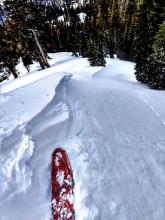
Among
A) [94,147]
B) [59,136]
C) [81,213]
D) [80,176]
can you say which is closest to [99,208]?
[81,213]

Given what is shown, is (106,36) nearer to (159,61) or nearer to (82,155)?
(159,61)

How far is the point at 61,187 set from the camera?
5.55 meters

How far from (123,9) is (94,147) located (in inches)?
1979

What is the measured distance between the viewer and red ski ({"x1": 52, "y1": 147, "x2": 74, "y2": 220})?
5102mm

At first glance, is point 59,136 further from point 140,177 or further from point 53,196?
point 140,177

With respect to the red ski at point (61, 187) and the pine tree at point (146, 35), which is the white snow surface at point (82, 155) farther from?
the pine tree at point (146, 35)

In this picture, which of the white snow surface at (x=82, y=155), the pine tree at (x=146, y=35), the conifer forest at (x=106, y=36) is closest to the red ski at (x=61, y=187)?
the white snow surface at (x=82, y=155)

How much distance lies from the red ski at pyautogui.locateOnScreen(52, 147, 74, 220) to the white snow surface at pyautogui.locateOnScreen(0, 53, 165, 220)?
0.43ft

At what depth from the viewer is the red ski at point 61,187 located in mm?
5102

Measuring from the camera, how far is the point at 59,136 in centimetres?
686

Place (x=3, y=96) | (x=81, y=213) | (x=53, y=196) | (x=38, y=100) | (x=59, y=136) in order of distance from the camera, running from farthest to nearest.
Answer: (x=3, y=96)
(x=38, y=100)
(x=59, y=136)
(x=53, y=196)
(x=81, y=213)

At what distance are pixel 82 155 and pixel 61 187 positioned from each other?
3.26ft

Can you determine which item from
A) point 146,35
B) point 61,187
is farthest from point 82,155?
point 146,35

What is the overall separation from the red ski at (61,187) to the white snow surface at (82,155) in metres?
0.13
